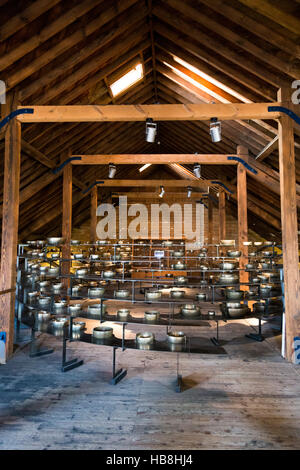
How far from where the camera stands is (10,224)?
4.55 m

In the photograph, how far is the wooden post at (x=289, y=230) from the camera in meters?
4.38

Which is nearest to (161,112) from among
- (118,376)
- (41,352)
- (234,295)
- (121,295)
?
(121,295)

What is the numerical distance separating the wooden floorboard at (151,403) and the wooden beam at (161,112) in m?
3.60

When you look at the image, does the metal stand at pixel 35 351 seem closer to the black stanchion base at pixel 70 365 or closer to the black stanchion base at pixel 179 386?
the black stanchion base at pixel 70 365

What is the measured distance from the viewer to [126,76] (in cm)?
657

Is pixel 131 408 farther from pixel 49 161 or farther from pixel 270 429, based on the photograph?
pixel 49 161

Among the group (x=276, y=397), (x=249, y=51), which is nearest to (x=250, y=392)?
(x=276, y=397)

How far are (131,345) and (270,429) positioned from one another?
1.67m

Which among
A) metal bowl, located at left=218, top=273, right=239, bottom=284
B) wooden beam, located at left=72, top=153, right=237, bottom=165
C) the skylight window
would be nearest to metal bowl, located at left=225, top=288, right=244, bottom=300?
metal bowl, located at left=218, top=273, right=239, bottom=284

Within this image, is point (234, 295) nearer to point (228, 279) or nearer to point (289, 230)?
point (228, 279)

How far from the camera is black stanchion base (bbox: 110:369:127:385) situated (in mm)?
3583

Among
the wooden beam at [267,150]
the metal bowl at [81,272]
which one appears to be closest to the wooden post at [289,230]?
the wooden beam at [267,150]

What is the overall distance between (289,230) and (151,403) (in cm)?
308
